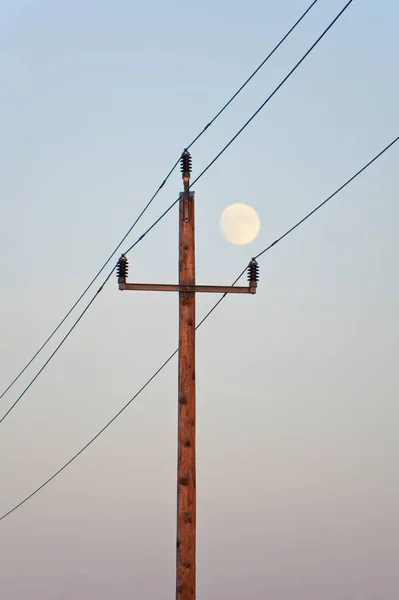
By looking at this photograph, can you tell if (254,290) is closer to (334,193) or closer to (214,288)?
(214,288)

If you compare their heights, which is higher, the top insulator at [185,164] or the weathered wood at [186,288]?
the top insulator at [185,164]

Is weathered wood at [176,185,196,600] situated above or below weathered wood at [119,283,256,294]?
below

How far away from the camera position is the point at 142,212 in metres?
21.2

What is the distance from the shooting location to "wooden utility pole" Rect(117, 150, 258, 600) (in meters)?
17.4

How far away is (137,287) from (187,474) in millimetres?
3267

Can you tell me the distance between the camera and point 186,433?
17.7 meters

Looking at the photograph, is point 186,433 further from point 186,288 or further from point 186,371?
point 186,288

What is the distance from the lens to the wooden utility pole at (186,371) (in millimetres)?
17406

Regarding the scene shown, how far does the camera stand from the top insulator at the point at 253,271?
1917 cm

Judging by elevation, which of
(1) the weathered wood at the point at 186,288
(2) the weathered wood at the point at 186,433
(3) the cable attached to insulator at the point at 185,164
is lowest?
(2) the weathered wood at the point at 186,433

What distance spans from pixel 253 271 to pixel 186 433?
3.20m

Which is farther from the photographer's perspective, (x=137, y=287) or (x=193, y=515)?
(x=137, y=287)

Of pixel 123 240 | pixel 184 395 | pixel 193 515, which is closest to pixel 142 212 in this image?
pixel 123 240

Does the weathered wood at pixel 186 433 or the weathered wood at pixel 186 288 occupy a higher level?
the weathered wood at pixel 186 288
